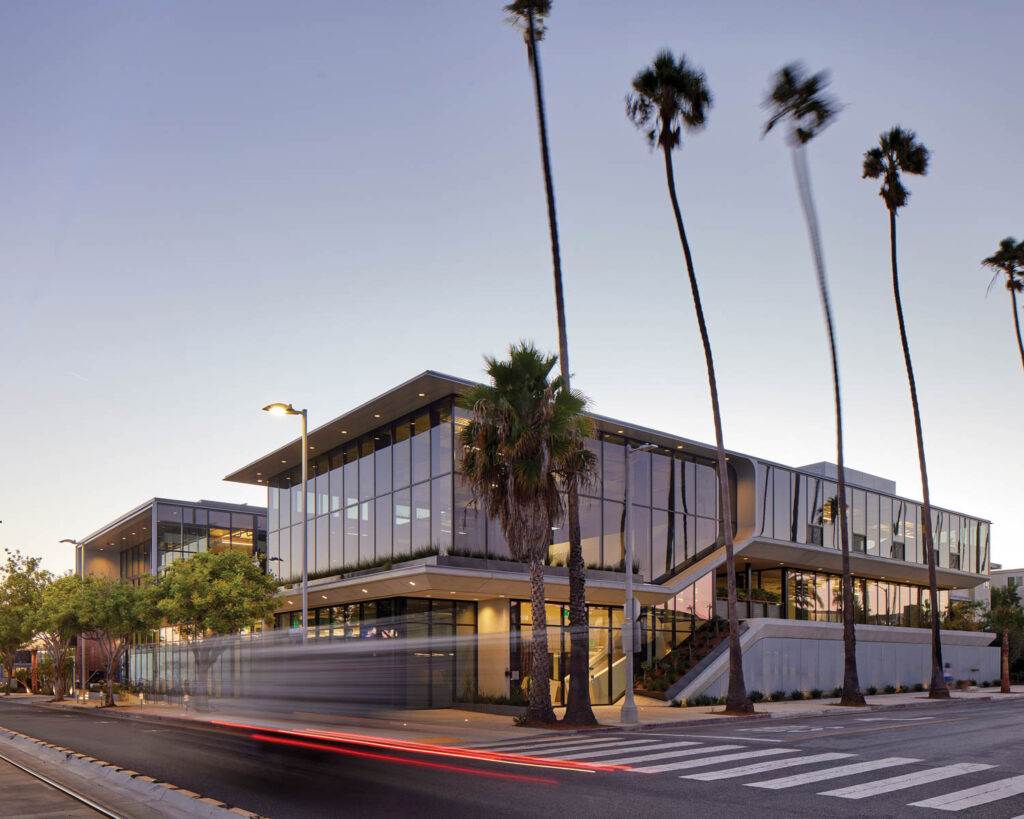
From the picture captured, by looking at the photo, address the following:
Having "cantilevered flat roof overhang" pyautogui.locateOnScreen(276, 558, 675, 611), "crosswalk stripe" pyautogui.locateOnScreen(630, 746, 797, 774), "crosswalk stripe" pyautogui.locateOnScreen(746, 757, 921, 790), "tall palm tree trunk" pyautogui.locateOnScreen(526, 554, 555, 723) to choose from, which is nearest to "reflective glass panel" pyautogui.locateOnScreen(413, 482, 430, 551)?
Result: "cantilevered flat roof overhang" pyautogui.locateOnScreen(276, 558, 675, 611)

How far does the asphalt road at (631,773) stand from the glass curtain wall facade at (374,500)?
1132cm

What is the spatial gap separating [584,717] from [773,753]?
8.38m

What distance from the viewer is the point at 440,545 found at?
3197cm

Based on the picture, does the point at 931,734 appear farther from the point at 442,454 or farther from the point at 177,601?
the point at 177,601

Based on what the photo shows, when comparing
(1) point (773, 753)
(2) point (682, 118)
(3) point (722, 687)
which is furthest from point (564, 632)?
(2) point (682, 118)

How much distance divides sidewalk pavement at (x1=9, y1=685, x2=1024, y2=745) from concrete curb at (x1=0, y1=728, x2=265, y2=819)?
406 centimetres

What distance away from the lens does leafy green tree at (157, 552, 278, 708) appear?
36500 mm

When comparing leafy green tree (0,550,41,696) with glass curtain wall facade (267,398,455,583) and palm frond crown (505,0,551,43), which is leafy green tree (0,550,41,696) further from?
palm frond crown (505,0,551,43)

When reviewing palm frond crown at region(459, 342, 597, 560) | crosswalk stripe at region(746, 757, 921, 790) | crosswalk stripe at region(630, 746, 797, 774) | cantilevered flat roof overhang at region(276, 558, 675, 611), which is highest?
palm frond crown at region(459, 342, 597, 560)

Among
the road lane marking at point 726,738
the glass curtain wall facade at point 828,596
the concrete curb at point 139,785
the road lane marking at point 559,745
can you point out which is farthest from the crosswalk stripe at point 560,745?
the glass curtain wall facade at point 828,596

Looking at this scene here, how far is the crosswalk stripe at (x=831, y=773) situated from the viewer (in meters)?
13.8

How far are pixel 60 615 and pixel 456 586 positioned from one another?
29.2 m

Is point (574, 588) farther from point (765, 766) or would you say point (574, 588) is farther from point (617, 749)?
point (765, 766)

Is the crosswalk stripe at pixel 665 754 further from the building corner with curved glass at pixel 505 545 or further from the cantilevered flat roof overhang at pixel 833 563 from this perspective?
the cantilevered flat roof overhang at pixel 833 563
